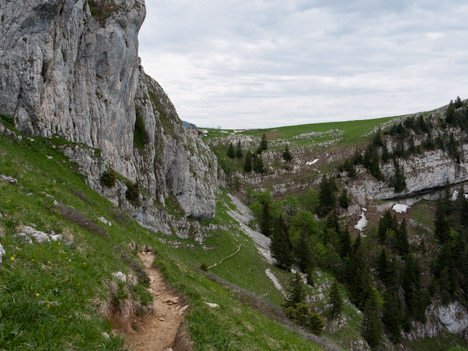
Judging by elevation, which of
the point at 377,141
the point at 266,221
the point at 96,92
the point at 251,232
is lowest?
the point at 251,232

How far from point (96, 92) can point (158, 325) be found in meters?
37.2

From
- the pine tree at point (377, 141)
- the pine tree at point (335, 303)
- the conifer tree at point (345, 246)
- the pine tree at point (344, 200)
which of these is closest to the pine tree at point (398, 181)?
the pine tree at point (377, 141)

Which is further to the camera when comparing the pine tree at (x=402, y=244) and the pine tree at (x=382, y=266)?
the pine tree at (x=402, y=244)

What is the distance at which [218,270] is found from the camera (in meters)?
46.4

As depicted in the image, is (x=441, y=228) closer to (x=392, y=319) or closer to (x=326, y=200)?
(x=326, y=200)

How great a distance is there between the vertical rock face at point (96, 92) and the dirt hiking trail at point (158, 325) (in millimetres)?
25555

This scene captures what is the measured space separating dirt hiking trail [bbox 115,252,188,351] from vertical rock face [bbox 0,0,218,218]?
1006 inches

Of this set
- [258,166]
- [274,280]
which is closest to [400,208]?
[258,166]

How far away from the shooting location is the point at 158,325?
11.2m

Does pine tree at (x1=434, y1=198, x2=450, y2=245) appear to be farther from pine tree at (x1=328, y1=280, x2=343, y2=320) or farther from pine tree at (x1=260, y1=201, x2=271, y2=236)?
pine tree at (x1=328, y1=280, x2=343, y2=320)

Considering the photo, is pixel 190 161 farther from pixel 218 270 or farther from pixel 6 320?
pixel 6 320

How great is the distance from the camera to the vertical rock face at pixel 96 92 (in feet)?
95.5

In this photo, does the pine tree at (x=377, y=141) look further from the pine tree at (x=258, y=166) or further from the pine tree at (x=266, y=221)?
the pine tree at (x=266, y=221)

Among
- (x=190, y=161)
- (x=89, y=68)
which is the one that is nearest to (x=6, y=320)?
(x=89, y=68)
